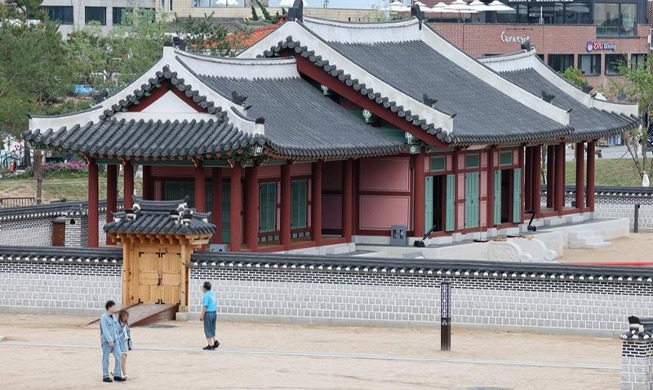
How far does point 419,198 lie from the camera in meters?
55.9

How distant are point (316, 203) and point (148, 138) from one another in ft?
19.5

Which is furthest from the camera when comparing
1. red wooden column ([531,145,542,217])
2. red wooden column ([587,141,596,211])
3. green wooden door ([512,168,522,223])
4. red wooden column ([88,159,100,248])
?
red wooden column ([587,141,596,211])

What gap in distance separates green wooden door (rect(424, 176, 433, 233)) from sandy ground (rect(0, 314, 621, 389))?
43.2 feet

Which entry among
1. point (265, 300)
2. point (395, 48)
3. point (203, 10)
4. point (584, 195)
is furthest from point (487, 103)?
point (203, 10)

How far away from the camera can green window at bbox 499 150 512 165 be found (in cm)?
6188

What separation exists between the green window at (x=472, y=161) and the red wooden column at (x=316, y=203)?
6922 millimetres

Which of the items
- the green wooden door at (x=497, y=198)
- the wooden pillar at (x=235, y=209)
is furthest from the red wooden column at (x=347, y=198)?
the green wooden door at (x=497, y=198)

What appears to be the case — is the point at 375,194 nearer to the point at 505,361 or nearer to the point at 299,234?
the point at 299,234

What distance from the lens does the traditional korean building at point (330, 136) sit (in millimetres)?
49906

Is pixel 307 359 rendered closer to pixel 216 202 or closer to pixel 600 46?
pixel 216 202

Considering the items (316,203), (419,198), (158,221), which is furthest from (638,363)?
(419,198)

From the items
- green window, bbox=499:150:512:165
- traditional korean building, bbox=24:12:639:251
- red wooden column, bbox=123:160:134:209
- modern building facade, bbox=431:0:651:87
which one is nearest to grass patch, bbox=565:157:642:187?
modern building facade, bbox=431:0:651:87

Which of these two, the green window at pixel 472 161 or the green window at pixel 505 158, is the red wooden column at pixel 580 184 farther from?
the green window at pixel 472 161

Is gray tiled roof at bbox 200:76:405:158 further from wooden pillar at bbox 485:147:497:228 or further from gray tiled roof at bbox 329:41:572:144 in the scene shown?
wooden pillar at bbox 485:147:497:228
